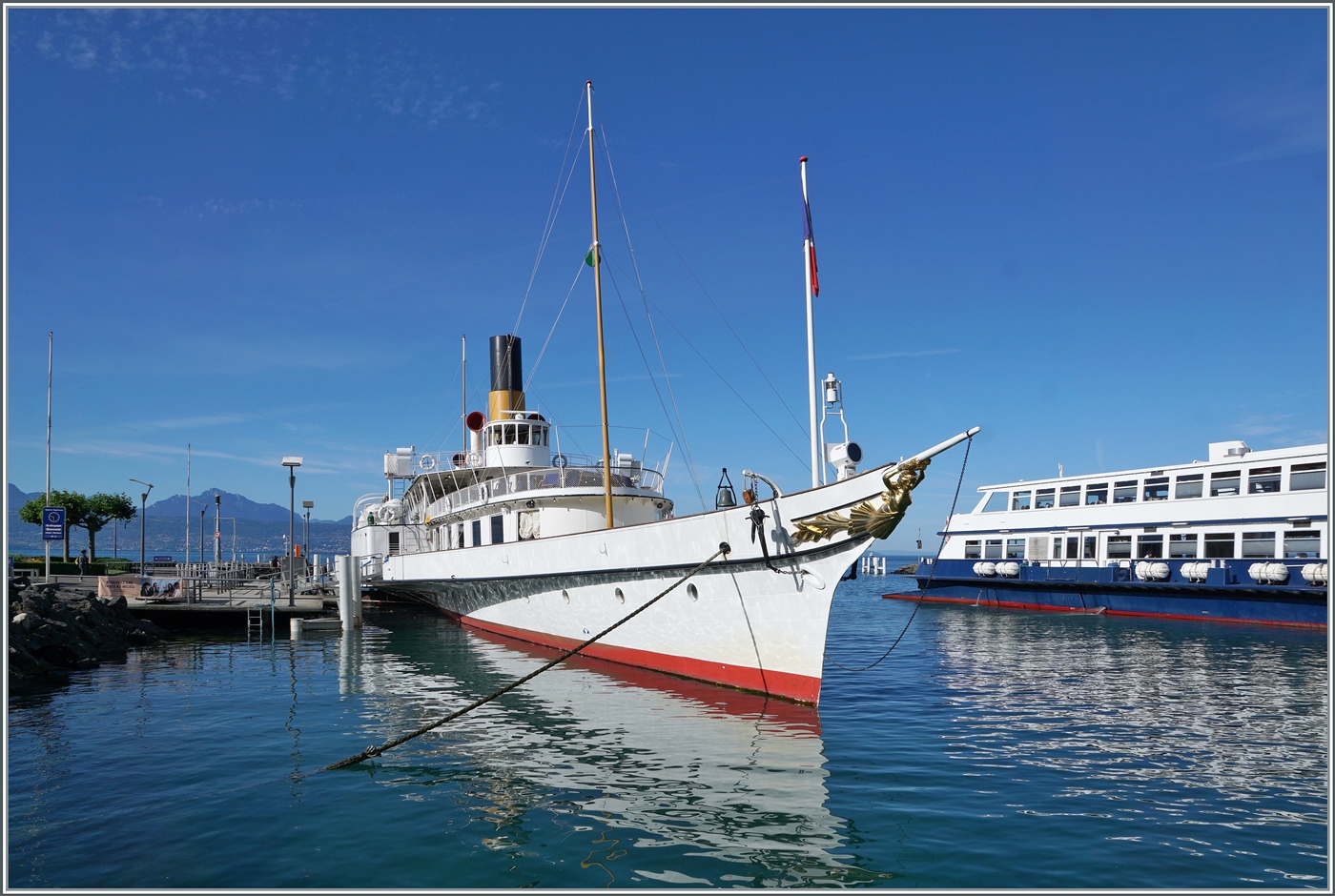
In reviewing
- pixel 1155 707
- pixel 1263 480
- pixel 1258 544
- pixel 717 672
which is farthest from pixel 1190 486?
pixel 717 672

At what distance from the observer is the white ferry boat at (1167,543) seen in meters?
28.9

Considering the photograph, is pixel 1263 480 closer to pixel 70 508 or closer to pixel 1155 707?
pixel 1155 707

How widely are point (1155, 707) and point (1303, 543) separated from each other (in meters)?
20.2

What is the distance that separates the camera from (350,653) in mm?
22703

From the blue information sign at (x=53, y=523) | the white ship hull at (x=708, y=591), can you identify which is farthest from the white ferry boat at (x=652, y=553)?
the blue information sign at (x=53, y=523)

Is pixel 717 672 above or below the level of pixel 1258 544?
below

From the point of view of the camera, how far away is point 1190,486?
33.3 m

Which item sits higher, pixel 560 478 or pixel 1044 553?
pixel 560 478

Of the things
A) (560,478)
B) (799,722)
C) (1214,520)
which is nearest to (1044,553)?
(1214,520)

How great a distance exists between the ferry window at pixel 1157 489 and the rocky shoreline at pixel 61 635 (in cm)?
3968

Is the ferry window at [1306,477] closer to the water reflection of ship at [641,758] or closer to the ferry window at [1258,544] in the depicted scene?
the ferry window at [1258,544]

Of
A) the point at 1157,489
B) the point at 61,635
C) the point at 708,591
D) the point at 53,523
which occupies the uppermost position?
the point at 1157,489

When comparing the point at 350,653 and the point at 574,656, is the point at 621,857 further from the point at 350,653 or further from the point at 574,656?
the point at 350,653

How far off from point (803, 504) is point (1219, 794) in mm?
6966
